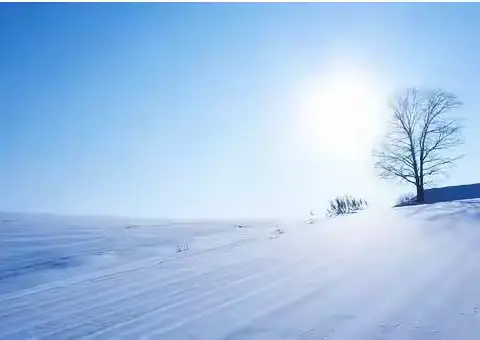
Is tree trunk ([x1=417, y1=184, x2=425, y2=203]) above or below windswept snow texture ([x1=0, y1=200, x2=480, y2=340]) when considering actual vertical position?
above

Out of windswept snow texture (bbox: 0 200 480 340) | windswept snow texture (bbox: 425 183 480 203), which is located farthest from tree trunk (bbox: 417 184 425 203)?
windswept snow texture (bbox: 0 200 480 340)

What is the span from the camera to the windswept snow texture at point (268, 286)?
476 centimetres

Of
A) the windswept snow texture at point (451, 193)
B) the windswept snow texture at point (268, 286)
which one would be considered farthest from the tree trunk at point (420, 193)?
the windswept snow texture at point (268, 286)

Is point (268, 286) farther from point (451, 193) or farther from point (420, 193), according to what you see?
point (451, 193)

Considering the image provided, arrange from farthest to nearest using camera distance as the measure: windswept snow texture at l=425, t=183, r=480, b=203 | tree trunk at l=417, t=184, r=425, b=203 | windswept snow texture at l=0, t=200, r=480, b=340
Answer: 1. windswept snow texture at l=425, t=183, r=480, b=203
2. tree trunk at l=417, t=184, r=425, b=203
3. windswept snow texture at l=0, t=200, r=480, b=340

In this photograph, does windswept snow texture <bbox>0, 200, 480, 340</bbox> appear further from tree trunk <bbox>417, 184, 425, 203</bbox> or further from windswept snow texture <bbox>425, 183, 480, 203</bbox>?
windswept snow texture <bbox>425, 183, 480, 203</bbox>

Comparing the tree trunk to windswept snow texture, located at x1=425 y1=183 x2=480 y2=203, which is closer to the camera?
the tree trunk

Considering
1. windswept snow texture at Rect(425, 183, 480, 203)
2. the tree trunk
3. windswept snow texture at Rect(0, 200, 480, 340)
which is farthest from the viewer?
windswept snow texture at Rect(425, 183, 480, 203)

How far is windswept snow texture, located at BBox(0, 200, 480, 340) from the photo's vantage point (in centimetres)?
476

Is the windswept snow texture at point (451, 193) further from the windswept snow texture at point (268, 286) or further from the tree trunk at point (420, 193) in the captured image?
the windswept snow texture at point (268, 286)

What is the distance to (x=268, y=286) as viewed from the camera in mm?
6523

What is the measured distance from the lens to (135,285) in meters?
7.58

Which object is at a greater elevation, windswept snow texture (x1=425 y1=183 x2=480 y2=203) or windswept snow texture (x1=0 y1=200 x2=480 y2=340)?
windswept snow texture (x1=425 y1=183 x2=480 y2=203)

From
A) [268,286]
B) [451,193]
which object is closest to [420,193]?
[451,193]
